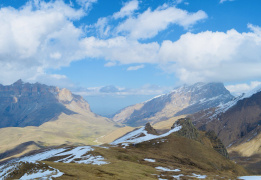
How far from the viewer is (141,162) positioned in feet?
313

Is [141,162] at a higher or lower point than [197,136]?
lower

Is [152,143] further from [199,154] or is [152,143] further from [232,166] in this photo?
[232,166]

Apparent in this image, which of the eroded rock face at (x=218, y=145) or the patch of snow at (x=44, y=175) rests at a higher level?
the patch of snow at (x=44, y=175)

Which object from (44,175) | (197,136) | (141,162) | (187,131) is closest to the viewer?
(44,175)

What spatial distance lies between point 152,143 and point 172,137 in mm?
16551

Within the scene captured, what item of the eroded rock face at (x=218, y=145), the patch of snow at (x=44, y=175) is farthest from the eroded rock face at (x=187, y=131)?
the patch of snow at (x=44, y=175)

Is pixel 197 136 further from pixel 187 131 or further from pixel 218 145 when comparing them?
pixel 218 145

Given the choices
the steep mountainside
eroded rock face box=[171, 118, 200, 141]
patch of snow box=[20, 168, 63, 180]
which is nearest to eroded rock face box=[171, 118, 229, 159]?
eroded rock face box=[171, 118, 200, 141]

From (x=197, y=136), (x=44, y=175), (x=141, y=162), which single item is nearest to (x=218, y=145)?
(x=197, y=136)

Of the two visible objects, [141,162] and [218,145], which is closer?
[141,162]

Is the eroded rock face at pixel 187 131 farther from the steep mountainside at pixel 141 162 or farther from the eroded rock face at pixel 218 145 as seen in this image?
the eroded rock face at pixel 218 145

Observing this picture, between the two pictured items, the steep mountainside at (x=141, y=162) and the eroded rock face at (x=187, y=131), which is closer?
the steep mountainside at (x=141, y=162)

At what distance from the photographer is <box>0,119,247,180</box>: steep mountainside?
52.5m

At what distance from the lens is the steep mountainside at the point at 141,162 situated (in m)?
52.5
